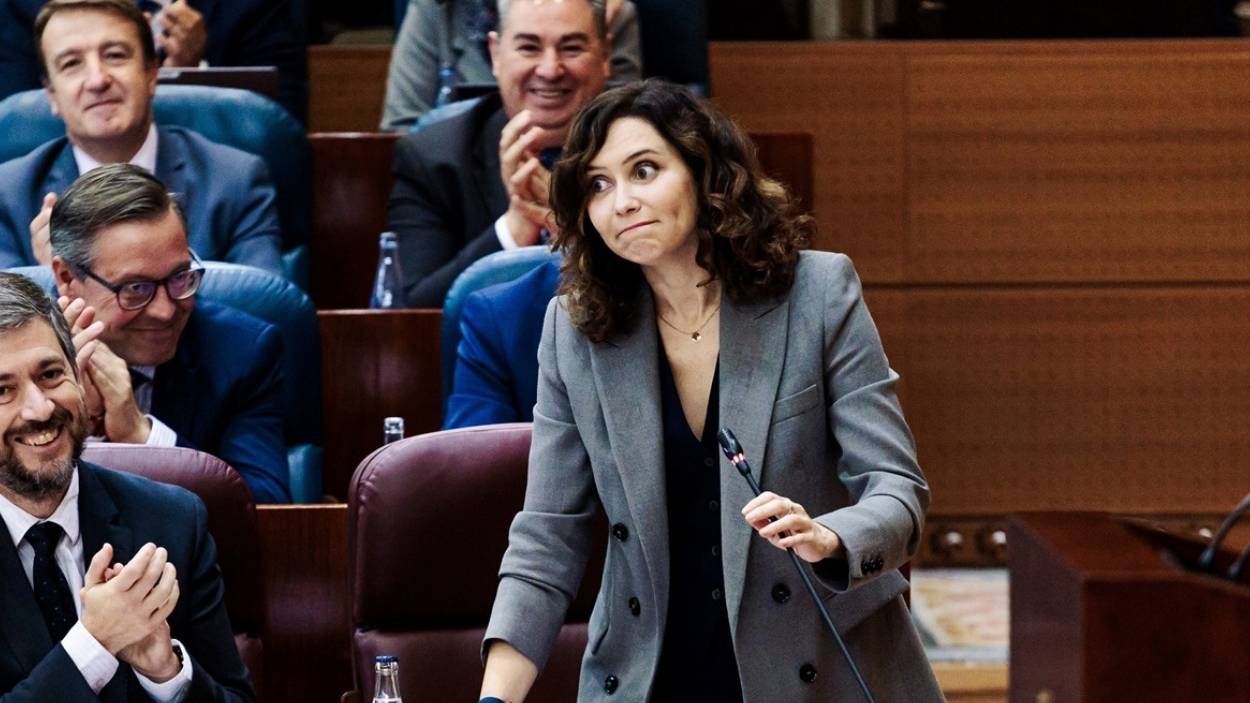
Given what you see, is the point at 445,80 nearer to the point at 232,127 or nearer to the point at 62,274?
the point at 232,127

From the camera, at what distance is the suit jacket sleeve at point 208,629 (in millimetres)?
1565

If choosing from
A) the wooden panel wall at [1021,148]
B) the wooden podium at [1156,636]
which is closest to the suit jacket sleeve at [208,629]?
the wooden podium at [1156,636]

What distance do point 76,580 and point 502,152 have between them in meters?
1.28

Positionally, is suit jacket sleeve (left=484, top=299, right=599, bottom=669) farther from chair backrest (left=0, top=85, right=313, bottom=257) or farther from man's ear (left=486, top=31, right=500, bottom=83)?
chair backrest (left=0, top=85, right=313, bottom=257)

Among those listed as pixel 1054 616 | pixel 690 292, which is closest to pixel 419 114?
pixel 690 292

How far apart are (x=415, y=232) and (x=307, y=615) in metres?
1.00

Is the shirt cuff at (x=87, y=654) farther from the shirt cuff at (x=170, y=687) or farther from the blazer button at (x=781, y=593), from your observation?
the blazer button at (x=781, y=593)

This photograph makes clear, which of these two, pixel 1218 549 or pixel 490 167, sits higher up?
pixel 1218 549

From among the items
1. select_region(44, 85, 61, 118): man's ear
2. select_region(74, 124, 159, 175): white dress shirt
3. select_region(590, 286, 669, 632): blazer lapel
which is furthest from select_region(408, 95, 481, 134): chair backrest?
select_region(590, 286, 669, 632): blazer lapel

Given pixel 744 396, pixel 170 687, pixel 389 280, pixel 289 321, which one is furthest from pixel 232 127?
pixel 744 396

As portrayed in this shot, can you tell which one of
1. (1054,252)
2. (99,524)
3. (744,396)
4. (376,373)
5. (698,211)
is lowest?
(1054,252)

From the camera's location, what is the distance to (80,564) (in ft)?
5.07

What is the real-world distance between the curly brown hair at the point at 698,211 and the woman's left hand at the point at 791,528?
256 millimetres

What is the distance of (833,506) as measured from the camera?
1.46 meters
